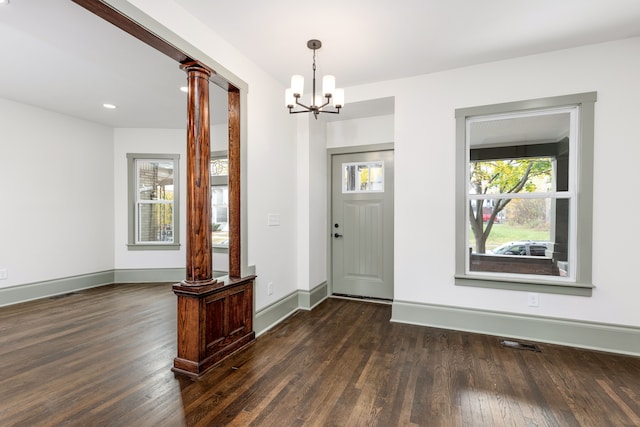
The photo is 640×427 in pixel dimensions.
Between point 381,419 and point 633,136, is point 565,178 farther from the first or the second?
point 381,419

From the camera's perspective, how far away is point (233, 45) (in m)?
2.73

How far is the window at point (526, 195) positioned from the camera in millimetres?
2781

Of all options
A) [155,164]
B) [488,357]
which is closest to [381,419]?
[488,357]

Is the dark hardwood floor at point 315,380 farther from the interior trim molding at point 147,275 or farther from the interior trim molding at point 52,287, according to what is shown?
the interior trim molding at point 147,275

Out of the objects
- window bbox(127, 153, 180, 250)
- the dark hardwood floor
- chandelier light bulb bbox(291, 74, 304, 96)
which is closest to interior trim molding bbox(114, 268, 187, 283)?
window bbox(127, 153, 180, 250)

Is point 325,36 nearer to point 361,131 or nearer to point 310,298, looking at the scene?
point 361,131

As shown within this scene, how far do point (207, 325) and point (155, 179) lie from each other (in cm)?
400

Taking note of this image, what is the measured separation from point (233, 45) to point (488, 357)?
350 centimetres

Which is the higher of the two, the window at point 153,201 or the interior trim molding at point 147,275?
the window at point 153,201

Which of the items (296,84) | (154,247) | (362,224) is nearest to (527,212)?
(362,224)

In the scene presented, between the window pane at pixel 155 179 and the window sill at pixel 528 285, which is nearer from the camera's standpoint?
the window sill at pixel 528 285

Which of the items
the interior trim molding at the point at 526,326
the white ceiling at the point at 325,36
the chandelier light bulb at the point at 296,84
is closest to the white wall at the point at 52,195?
the white ceiling at the point at 325,36

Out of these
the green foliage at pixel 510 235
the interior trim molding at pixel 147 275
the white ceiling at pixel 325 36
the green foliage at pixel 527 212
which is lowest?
the interior trim molding at pixel 147 275

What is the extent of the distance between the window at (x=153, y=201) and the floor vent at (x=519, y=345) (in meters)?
4.99
